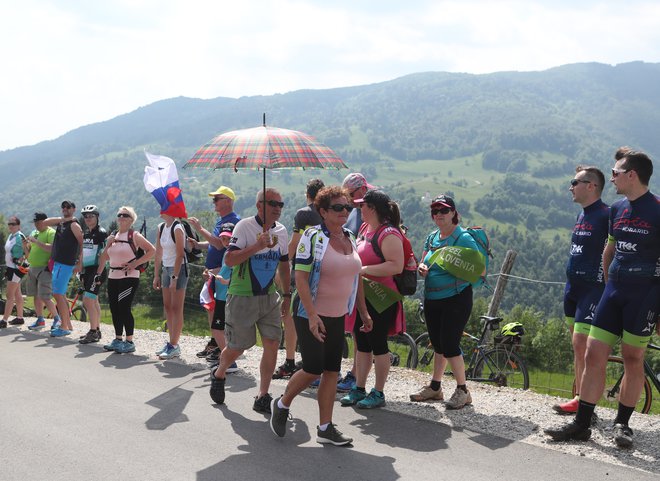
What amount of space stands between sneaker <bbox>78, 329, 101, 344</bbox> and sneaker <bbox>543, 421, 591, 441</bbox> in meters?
6.89

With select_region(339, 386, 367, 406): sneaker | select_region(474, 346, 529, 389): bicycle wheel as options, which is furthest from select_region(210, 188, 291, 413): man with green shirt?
select_region(474, 346, 529, 389): bicycle wheel

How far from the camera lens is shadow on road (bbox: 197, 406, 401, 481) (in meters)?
4.70

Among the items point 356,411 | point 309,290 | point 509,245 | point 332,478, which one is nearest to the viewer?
point 332,478

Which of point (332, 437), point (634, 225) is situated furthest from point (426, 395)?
point (634, 225)

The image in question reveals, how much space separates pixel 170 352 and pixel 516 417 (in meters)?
4.53

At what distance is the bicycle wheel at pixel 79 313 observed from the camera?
16125 millimetres

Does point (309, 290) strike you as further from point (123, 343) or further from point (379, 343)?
point (123, 343)

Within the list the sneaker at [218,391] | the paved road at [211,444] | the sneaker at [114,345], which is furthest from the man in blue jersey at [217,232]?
the sneaker at [218,391]

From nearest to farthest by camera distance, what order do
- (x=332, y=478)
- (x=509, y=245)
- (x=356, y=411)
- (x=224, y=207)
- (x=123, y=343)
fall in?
(x=332, y=478), (x=356, y=411), (x=224, y=207), (x=123, y=343), (x=509, y=245)

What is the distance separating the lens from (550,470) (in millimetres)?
4867

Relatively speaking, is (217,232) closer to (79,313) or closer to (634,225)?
(634,225)

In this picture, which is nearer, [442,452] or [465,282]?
[442,452]

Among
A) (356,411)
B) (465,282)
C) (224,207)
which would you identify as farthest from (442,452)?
(224,207)

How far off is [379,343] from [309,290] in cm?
162
